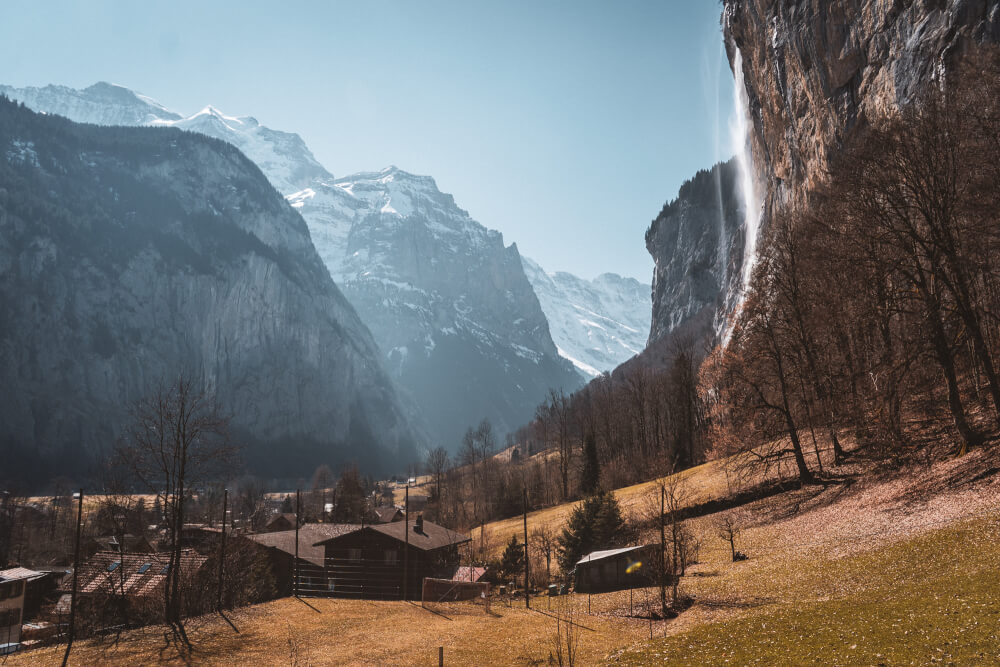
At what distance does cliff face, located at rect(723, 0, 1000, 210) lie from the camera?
45125 millimetres

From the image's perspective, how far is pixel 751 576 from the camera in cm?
2547

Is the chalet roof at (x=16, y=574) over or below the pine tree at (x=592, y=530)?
below

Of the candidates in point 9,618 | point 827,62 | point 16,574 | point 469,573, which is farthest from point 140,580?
point 827,62

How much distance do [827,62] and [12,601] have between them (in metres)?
91.6

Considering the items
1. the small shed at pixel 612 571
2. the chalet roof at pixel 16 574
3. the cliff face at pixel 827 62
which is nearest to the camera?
the small shed at pixel 612 571

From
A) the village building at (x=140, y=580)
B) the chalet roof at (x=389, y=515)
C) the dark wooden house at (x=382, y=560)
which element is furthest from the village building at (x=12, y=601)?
the chalet roof at (x=389, y=515)

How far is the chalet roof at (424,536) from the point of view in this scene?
54188 mm

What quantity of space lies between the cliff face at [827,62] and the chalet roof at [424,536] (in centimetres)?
5401

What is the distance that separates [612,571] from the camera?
127 ft

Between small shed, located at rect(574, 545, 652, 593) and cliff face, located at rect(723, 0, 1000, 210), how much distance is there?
130ft

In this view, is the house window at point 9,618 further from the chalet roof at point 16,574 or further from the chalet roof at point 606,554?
the chalet roof at point 606,554

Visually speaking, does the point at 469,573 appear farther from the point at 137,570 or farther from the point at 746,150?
the point at 746,150

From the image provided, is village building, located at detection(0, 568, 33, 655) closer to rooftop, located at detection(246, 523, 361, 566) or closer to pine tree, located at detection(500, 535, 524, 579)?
rooftop, located at detection(246, 523, 361, 566)

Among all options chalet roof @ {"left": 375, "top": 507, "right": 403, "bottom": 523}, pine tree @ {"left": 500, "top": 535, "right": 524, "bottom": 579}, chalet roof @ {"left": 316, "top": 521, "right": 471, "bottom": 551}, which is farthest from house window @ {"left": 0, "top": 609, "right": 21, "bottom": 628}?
chalet roof @ {"left": 375, "top": 507, "right": 403, "bottom": 523}
